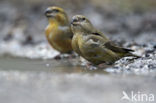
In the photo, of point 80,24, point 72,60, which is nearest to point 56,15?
point 72,60

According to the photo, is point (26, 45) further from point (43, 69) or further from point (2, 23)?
point (43, 69)

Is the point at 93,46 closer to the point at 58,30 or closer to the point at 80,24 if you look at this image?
the point at 80,24

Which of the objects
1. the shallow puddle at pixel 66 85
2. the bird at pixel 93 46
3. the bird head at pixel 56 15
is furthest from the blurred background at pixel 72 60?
the bird head at pixel 56 15

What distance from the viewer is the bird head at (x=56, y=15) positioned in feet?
32.3

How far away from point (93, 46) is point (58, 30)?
6.05 ft

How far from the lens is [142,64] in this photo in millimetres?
7980

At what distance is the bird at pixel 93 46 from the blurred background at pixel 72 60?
0.21m

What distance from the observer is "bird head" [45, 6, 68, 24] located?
9859 millimetres

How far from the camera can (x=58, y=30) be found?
9859mm

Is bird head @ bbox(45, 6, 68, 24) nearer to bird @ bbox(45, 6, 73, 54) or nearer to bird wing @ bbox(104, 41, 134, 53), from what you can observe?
bird @ bbox(45, 6, 73, 54)

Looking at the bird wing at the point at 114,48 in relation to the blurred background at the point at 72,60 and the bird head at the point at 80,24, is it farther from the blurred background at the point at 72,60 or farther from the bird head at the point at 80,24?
the bird head at the point at 80,24

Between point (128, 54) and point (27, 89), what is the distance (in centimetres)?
281

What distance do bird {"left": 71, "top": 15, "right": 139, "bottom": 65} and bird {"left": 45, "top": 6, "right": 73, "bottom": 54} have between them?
137cm

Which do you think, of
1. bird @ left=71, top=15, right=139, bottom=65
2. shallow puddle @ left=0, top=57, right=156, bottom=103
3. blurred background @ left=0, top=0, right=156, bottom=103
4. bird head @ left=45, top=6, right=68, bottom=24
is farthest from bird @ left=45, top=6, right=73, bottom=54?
shallow puddle @ left=0, top=57, right=156, bottom=103
